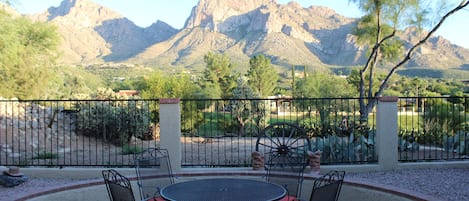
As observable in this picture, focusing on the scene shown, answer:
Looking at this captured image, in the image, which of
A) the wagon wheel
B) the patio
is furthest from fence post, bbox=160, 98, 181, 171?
the wagon wheel

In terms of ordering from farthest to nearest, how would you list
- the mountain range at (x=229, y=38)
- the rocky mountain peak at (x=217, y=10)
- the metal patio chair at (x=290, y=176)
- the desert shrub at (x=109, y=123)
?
the rocky mountain peak at (x=217, y=10) → the mountain range at (x=229, y=38) → the desert shrub at (x=109, y=123) → the metal patio chair at (x=290, y=176)

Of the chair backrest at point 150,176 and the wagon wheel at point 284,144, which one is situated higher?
the wagon wheel at point 284,144

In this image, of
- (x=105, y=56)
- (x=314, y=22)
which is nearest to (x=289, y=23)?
(x=314, y=22)

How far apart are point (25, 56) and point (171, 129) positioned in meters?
16.3

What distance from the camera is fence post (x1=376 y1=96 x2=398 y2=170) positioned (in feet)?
24.4

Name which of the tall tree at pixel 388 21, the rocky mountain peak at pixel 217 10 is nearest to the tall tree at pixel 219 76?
the tall tree at pixel 388 21

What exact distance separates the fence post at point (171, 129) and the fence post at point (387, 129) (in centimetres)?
337

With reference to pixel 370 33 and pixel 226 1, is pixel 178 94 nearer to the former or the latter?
pixel 370 33

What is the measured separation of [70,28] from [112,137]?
86111 millimetres

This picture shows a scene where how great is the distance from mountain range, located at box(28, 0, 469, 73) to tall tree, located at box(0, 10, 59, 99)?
909 inches

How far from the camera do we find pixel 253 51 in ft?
225

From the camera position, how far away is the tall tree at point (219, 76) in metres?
35.7

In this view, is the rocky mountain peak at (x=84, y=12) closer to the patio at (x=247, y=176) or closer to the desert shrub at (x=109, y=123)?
the desert shrub at (x=109, y=123)

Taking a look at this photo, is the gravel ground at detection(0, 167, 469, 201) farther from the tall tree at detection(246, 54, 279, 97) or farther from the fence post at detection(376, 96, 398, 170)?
the tall tree at detection(246, 54, 279, 97)
